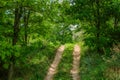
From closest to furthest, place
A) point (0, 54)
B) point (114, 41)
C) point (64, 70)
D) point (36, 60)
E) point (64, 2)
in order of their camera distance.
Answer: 1. point (0, 54)
2. point (64, 70)
3. point (114, 41)
4. point (64, 2)
5. point (36, 60)

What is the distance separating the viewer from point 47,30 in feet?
45.8

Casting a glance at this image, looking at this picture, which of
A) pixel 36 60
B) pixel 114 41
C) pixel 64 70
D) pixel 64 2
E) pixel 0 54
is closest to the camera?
pixel 0 54

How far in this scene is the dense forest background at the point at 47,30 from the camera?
1229 centimetres

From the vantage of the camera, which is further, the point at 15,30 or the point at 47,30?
the point at 47,30

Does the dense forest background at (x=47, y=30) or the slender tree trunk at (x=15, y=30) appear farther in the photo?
the slender tree trunk at (x=15, y=30)

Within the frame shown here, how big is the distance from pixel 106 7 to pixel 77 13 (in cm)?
156

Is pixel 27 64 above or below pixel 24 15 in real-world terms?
below

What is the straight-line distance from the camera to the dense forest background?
12289 mm

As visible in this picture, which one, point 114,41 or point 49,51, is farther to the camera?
point 49,51

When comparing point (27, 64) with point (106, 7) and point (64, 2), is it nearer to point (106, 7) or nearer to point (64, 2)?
point (64, 2)

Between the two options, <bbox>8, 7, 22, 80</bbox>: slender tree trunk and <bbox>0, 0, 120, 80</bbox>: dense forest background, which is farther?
<bbox>8, 7, 22, 80</bbox>: slender tree trunk

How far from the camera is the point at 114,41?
13.7 m

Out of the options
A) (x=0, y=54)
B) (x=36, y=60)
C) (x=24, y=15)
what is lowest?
(x=36, y=60)

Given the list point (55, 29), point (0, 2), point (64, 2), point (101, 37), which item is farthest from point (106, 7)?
point (0, 2)
